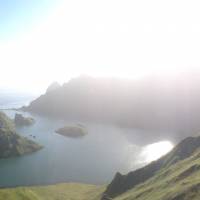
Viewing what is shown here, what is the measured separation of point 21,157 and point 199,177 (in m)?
158

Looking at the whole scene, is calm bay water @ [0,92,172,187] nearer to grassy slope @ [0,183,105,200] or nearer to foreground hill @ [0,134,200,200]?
grassy slope @ [0,183,105,200]

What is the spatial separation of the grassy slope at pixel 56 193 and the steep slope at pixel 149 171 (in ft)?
24.6

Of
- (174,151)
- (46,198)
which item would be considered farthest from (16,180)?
(174,151)


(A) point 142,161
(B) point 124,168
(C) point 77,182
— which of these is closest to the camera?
(C) point 77,182

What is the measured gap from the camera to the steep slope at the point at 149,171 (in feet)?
339

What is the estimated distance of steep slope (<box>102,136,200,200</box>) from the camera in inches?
4063

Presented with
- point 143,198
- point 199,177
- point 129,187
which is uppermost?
point 199,177

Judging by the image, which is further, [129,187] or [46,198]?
[46,198]

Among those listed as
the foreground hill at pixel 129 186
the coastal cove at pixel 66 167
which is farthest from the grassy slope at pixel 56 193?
the coastal cove at pixel 66 167

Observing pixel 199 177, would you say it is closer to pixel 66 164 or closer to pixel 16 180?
pixel 16 180

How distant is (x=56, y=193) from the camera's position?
383 feet

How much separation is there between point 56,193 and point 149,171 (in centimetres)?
3716

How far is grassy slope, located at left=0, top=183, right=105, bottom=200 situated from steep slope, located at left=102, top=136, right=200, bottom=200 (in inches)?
295

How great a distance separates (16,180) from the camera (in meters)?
148
